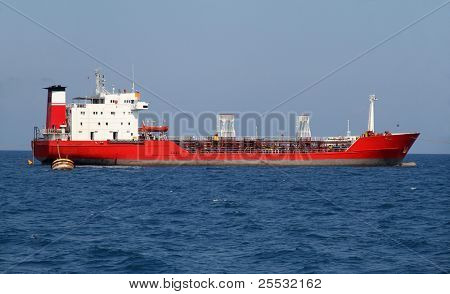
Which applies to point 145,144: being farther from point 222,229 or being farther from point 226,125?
point 222,229

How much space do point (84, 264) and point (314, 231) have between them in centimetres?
826

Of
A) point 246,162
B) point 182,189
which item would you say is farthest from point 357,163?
point 182,189

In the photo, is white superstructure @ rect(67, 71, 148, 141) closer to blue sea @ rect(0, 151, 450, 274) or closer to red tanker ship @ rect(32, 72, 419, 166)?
red tanker ship @ rect(32, 72, 419, 166)

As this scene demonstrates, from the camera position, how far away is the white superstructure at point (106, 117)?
5397 cm

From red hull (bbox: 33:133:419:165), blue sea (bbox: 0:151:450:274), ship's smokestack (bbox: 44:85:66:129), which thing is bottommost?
blue sea (bbox: 0:151:450:274)

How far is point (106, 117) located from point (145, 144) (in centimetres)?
497

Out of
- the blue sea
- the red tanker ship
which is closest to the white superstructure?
the red tanker ship

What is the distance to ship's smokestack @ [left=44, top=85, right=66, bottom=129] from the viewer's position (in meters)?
56.5

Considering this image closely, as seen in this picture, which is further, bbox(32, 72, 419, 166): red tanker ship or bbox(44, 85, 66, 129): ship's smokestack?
bbox(44, 85, 66, 129): ship's smokestack

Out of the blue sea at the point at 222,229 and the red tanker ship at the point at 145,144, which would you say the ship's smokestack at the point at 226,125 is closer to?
the red tanker ship at the point at 145,144

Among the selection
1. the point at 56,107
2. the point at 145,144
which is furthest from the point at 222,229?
the point at 56,107

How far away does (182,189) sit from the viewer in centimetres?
3438

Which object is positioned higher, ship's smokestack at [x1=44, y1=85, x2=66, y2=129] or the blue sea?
ship's smokestack at [x1=44, y1=85, x2=66, y2=129]
